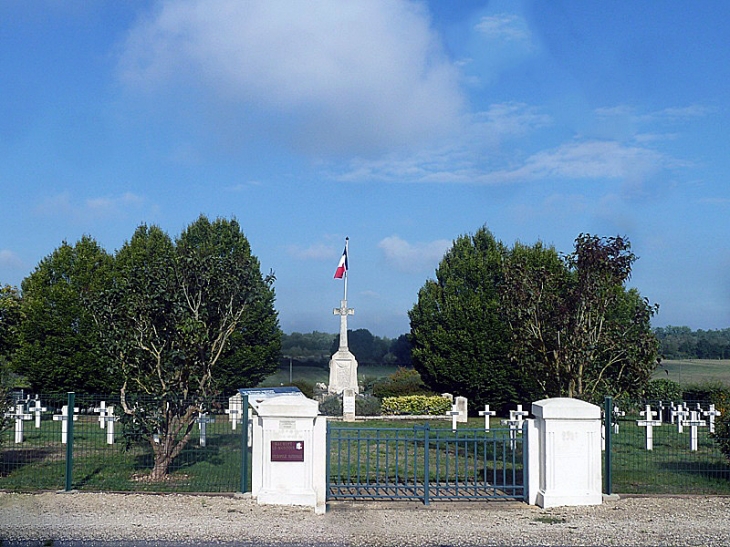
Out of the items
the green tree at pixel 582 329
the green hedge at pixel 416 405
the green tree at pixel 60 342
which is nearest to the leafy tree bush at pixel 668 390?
the green hedge at pixel 416 405

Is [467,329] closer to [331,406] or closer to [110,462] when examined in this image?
[331,406]

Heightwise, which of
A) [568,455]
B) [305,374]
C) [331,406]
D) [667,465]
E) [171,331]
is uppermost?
[171,331]

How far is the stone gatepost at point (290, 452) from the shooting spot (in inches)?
436

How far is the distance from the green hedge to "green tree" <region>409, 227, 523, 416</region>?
2561mm

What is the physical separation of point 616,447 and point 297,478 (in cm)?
1059

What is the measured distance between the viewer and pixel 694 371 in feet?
117

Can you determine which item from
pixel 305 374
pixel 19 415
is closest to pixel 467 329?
pixel 305 374

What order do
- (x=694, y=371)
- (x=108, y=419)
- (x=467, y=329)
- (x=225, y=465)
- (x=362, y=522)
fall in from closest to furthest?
(x=362, y=522)
(x=225, y=465)
(x=108, y=419)
(x=467, y=329)
(x=694, y=371)

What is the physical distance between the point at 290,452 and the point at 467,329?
18744mm

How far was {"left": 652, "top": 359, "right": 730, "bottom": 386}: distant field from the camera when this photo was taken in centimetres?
3175

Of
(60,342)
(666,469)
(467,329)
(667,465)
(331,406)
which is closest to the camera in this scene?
(666,469)

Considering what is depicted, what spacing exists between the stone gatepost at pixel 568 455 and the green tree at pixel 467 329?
1557cm

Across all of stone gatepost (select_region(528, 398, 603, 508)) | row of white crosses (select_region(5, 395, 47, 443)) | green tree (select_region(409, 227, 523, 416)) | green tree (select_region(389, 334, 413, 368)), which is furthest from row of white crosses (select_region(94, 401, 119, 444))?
green tree (select_region(389, 334, 413, 368))

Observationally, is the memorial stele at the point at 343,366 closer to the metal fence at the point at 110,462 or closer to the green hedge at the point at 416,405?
the green hedge at the point at 416,405
